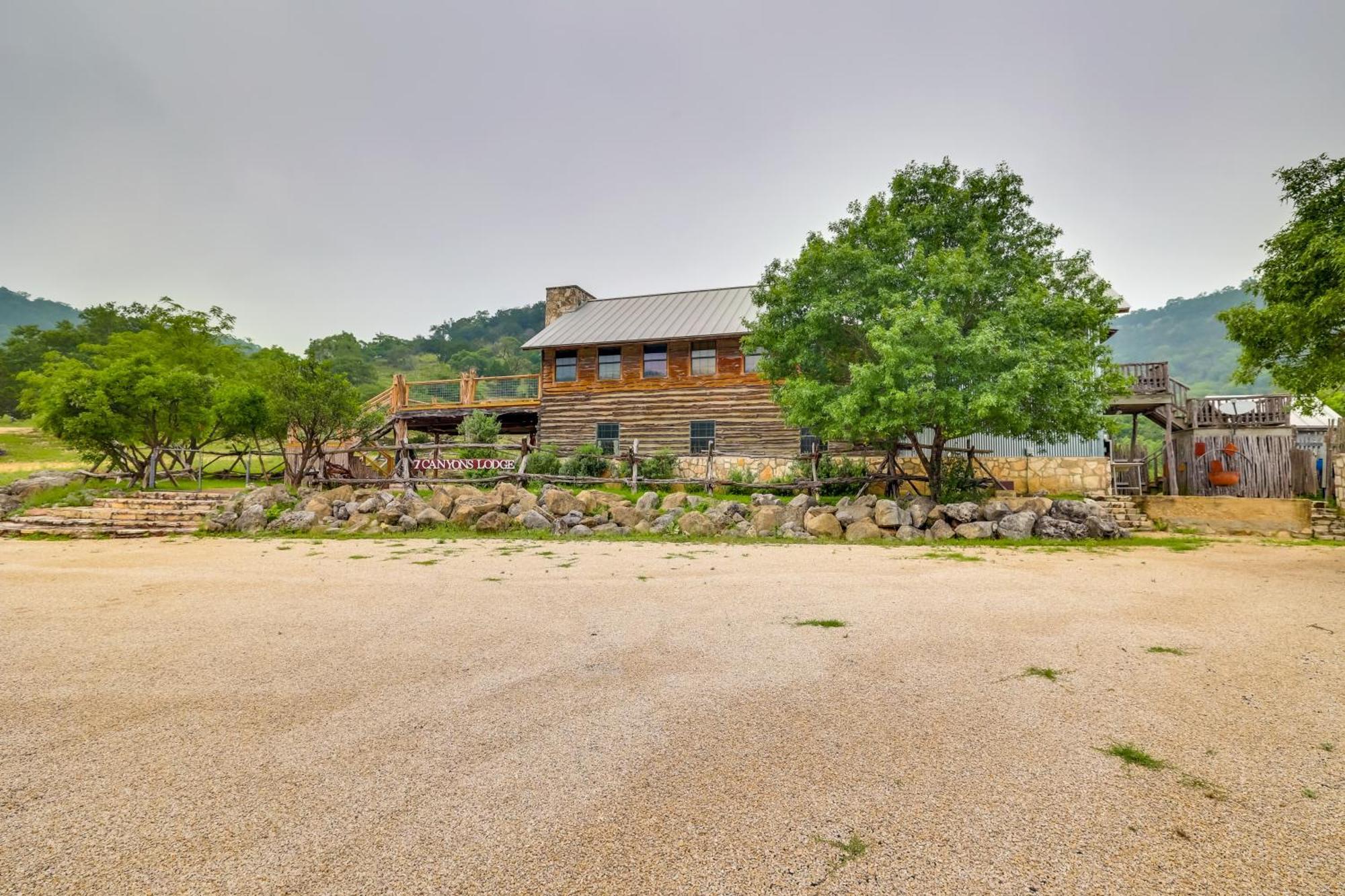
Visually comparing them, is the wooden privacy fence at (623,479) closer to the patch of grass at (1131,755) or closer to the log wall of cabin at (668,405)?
the log wall of cabin at (668,405)

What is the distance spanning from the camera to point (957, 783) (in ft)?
8.95

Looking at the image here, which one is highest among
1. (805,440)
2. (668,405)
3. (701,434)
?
(668,405)

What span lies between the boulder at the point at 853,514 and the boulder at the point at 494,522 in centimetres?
768

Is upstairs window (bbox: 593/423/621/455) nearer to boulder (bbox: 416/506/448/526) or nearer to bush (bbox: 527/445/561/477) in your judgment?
bush (bbox: 527/445/561/477)

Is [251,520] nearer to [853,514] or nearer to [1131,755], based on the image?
[853,514]

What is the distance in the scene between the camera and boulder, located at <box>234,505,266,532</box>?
14164 mm

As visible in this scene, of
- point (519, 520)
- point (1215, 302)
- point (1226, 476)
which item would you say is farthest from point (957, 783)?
point (1215, 302)

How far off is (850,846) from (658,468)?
17968 mm

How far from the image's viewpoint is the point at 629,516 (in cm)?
1434

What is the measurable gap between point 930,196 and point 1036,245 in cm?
295

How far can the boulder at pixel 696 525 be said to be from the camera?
1346 cm

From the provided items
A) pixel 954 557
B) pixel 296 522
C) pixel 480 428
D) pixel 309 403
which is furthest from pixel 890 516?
pixel 309 403

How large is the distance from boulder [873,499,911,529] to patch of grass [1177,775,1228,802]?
1068 centimetres

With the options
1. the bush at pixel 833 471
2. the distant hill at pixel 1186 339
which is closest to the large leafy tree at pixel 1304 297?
the bush at pixel 833 471
